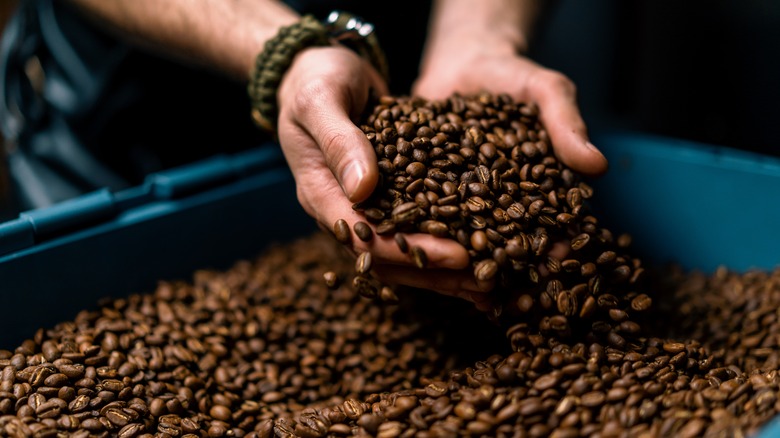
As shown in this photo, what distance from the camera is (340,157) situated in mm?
1727

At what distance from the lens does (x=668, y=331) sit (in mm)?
2150

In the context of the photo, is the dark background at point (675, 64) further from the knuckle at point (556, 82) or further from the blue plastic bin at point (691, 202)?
the knuckle at point (556, 82)

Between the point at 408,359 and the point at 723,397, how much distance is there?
877 mm

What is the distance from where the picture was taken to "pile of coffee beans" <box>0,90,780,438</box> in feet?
5.20

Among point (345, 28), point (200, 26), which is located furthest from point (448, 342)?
point (200, 26)

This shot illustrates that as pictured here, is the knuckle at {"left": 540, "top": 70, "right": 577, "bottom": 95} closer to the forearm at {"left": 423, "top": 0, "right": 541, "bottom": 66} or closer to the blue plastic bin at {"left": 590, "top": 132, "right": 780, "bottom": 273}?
the forearm at {"left": 423, "top": 0, "right": 541, "bottom": 66}

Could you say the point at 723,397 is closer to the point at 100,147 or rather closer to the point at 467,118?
the point at 467,118

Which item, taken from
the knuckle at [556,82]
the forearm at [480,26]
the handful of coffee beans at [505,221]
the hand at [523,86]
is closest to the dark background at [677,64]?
the forearm at [480,26]

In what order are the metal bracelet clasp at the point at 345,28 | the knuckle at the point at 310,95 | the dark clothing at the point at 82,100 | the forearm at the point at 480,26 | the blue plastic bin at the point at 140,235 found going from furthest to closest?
the dark clothing at the point at 82,100 → the forearm at the point at 480,26 → the metal bracelet clasp at the point at 345,28 → the blue plastic bin at the point at 140,235 → the knuckle at the point at 310,95

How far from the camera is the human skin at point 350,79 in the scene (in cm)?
173

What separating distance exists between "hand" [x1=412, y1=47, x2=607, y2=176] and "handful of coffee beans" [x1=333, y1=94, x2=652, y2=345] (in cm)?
7

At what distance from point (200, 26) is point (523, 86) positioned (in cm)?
121

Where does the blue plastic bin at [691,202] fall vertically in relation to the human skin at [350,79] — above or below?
below

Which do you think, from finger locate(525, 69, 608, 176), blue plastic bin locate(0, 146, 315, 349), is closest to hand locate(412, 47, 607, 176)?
finger locate(525, 69, 608, 176)
